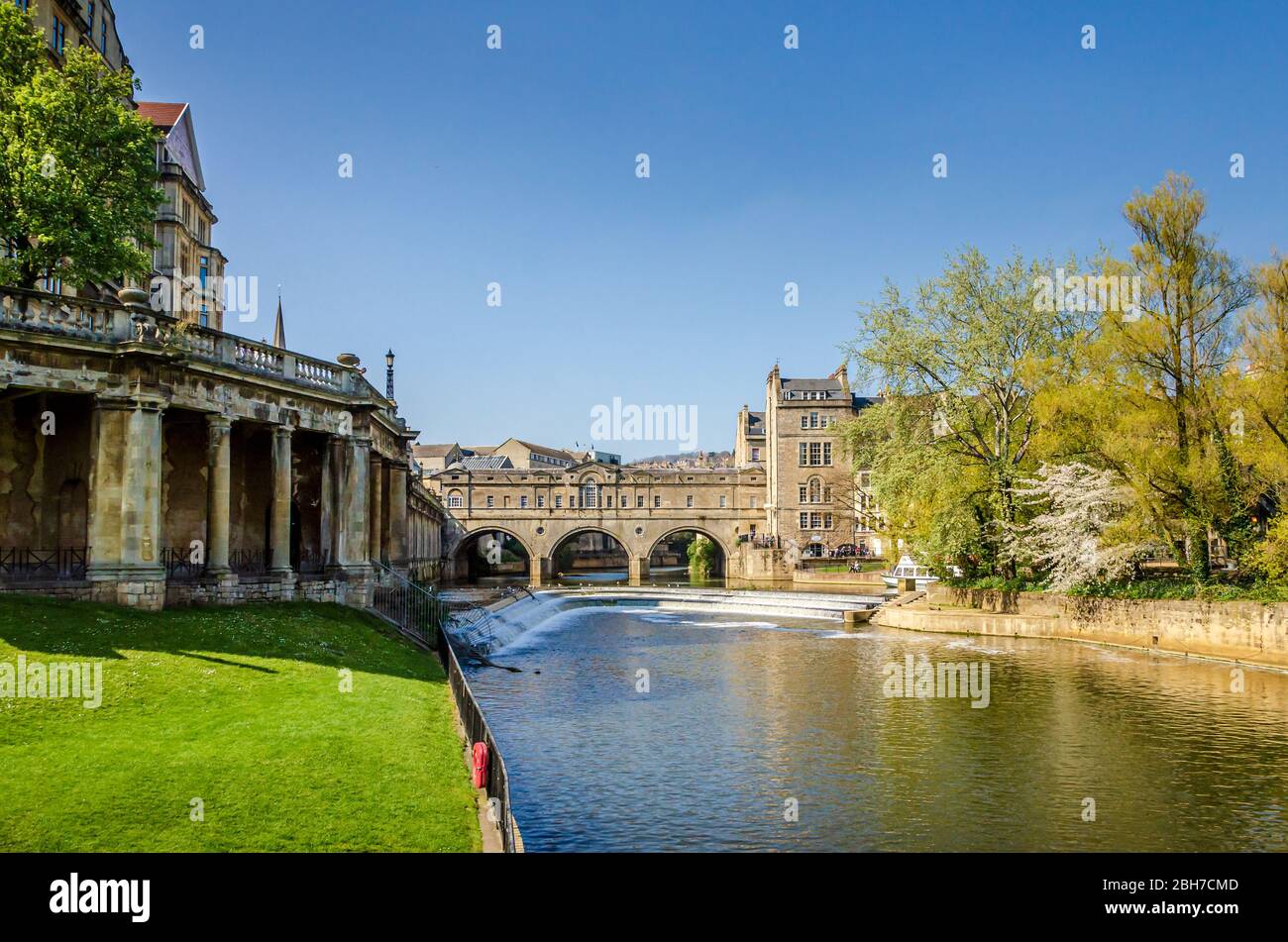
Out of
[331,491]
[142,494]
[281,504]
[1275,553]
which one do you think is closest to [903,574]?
[1275,553]

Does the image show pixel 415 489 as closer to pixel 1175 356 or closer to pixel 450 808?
pixel 1175 356

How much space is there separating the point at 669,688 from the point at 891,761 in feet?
27.7

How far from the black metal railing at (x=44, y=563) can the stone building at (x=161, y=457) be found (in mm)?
36

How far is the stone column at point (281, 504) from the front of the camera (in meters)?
22.1

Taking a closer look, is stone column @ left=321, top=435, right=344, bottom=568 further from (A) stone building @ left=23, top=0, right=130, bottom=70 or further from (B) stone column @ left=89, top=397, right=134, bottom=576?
(A) stone building @ left=23, top=0, right=130, bottom=70

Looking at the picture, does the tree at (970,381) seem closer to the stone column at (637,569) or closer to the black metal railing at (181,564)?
the black metal railing at (181,564)

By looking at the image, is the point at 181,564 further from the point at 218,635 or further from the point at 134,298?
the point at 134,298

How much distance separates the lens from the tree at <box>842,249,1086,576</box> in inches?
1469

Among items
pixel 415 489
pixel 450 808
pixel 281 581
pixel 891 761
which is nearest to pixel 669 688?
pixel 891 761

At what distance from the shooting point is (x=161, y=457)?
20.3m

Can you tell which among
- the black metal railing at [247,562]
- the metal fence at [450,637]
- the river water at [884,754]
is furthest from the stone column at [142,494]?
the river water at [884,754]

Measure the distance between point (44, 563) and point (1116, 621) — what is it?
33.3m

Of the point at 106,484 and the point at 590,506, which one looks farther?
the point at 590,506

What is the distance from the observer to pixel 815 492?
81562 millimetres
